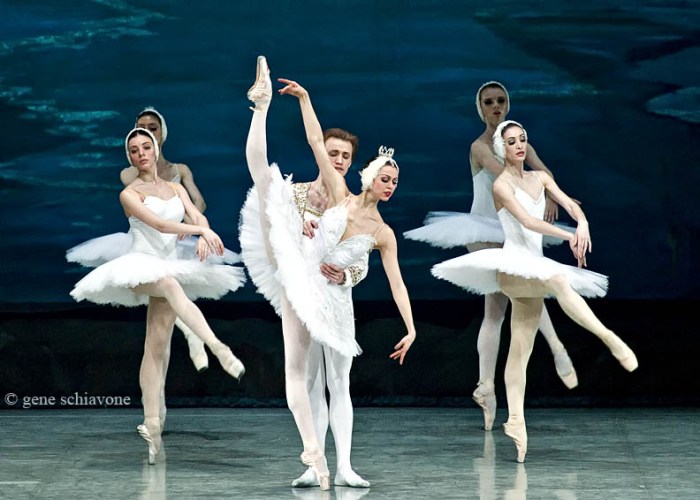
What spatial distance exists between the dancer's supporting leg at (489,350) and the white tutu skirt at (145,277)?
1.37 m

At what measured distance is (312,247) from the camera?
5684 millimetres

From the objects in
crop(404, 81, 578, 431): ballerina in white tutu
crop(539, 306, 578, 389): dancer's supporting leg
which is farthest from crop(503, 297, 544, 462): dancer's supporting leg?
crop(404, 81, 578, 431): ballerina in white tutu

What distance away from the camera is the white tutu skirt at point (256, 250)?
5.80 metres

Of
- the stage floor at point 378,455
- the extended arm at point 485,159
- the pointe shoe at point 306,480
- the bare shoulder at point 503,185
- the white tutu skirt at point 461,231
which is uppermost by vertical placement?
the bare shoulder at point 503,185

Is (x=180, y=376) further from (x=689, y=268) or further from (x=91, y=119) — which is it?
(x=689, y=268)

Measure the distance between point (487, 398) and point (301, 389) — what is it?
1.96 metres

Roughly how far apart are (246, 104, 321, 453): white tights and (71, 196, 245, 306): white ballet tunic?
3.28ft

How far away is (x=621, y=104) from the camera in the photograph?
841 cm

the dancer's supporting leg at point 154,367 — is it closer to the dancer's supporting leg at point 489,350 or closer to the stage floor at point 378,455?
the stage floor at point 378,455

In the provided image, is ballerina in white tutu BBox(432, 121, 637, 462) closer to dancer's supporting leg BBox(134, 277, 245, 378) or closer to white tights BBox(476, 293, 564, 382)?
white tights BBox(476, 293, 564, 382)

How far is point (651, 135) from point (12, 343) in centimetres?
396

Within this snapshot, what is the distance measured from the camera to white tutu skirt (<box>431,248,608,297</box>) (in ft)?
20.4

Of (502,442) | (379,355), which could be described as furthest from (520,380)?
(379,355)

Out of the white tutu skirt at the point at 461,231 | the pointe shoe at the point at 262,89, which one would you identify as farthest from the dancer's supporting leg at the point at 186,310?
the white tutu skirt at the point at 461,231
